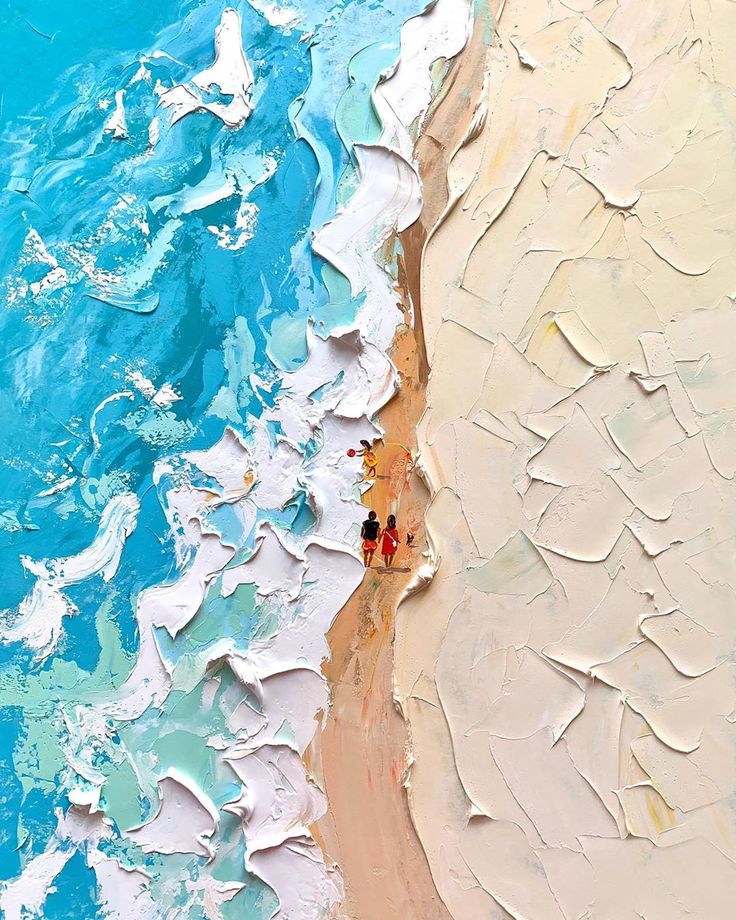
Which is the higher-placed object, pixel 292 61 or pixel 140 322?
pixel 292 61

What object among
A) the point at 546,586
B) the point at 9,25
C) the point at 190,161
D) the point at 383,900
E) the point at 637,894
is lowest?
the point at 383,900

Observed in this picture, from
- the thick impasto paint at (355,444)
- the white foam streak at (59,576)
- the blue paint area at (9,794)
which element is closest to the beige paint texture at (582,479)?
the thick impasto paint at (355,444)

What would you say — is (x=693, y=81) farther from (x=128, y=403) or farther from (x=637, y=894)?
(x=637, y=894)

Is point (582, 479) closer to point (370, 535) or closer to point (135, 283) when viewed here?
point (370, 535)

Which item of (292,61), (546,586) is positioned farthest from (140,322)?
(546,586)

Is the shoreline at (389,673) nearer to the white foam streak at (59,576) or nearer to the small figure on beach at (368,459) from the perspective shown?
the small figure on beach at (368,459)

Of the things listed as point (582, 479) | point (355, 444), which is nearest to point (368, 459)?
point (355, 444)
